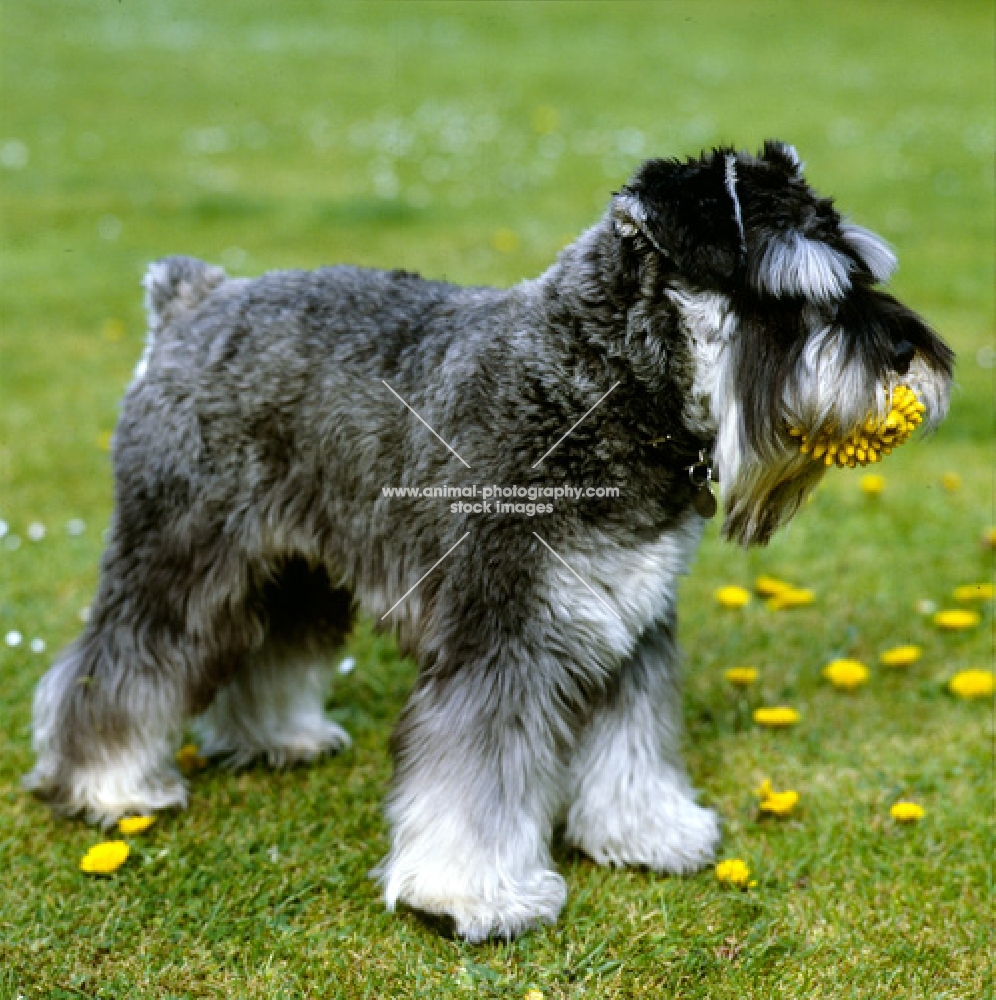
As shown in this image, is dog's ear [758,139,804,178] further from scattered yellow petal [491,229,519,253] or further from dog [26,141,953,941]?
scattered yellow petal [491,229,519,253]

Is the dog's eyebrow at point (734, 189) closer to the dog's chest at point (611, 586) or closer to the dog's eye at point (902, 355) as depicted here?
the dog's eye at point (902, 355)

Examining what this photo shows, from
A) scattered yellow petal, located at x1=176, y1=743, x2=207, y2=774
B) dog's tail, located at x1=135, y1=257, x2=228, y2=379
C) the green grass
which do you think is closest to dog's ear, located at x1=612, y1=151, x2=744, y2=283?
dog's tail, located at x1=135, y1=257, x2=228, y2=379

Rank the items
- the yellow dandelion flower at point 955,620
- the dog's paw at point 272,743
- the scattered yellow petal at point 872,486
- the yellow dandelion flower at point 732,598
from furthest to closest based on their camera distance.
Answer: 1. the scattered yellow petal at point 872,486
2. the yellow dandelion flower at point 732,598
3. the yellow dandelion flower at point 955,620
4. the dog's paw at point 272,743

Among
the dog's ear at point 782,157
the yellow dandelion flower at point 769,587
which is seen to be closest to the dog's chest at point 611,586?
the dog's ear at point 782,157

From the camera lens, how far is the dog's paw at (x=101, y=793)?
441cm

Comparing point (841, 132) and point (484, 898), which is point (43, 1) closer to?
point (841, 132)

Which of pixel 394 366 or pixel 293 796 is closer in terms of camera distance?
pixel 394 366

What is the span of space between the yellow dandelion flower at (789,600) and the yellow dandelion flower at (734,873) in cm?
198

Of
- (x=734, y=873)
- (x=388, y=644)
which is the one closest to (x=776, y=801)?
(x=734, y=873)

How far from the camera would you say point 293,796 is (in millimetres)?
4621

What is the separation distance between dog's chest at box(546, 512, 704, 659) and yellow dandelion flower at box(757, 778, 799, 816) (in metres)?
0.93

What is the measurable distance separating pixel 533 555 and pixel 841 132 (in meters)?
13.4

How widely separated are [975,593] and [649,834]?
252 cm

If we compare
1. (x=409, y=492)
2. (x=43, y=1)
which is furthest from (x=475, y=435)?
(x=43, y=1)
